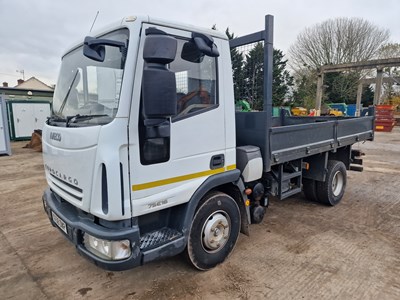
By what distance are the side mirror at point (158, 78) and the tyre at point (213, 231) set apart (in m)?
1.14

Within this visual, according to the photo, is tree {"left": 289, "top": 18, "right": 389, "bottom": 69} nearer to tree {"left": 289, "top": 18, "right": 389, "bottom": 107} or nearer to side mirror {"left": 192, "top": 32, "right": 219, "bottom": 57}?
tree {"left": 289, "top": 18, "right": 389, "bottom": 107}

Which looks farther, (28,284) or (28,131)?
(28,131)

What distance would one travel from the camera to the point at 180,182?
2352 millimetres

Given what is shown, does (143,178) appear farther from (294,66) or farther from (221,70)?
(294,66)

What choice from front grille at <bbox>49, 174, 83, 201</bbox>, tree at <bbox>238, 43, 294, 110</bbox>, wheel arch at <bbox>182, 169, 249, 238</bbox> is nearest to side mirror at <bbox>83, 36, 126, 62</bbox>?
front grille at <bbox>49, 174, 83, 201</bbox>

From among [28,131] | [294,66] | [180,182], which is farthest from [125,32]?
[294,66]

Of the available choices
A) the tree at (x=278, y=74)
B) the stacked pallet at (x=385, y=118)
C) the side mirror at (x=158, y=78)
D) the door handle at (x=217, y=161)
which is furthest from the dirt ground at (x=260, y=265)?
the stacked pallet at (x=385, y=118)

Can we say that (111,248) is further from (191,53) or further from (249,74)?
(249,74)

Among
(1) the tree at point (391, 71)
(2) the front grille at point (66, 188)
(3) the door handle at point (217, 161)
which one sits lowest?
(2) the front grille at point (66, 188)

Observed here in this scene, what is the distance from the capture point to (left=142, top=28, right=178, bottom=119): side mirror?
1751mm

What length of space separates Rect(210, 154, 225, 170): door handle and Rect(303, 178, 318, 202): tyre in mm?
2585

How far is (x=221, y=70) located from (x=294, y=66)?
87.2 ft

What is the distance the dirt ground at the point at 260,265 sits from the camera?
8.25ft

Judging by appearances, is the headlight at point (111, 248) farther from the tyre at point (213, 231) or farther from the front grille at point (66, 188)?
the tyre at point (213, 231)
